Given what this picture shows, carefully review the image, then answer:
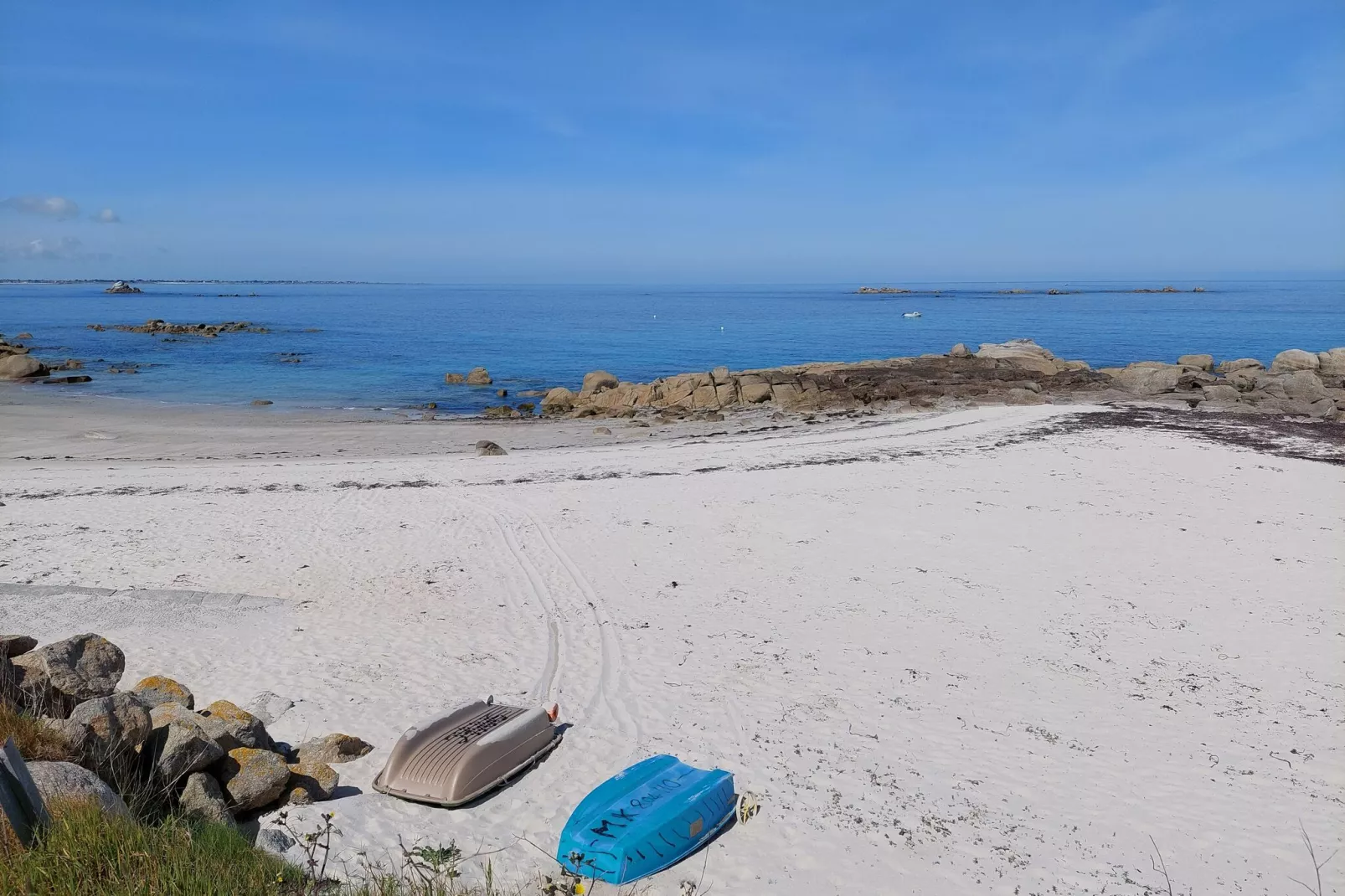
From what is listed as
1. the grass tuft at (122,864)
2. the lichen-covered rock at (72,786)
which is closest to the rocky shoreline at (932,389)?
the lichen-covered rock at (72,786)

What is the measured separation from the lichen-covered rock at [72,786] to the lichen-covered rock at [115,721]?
0.69 metres

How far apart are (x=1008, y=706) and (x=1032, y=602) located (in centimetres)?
305

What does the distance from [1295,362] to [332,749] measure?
42470 mm

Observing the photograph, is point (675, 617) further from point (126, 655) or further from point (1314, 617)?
point (1314, 617)

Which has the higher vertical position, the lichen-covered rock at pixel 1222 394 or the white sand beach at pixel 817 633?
the lichen-covered rock at pixel 1222 394

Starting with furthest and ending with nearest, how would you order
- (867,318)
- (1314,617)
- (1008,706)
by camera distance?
(867,318) → (1314,617) → (1008,706)

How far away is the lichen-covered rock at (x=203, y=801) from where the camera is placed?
5352mm

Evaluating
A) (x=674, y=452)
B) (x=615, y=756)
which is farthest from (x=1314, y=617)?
(x=674, y=452)

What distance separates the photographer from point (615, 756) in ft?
23.1

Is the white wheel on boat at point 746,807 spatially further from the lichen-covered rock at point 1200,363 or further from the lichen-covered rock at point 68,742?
the lichen-covered rock at point 1200,363

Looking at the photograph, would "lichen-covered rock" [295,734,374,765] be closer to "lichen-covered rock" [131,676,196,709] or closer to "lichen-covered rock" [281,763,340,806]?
"lichen-covered rock" [281,763,340,806]

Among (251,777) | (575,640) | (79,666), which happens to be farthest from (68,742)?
(575,640)

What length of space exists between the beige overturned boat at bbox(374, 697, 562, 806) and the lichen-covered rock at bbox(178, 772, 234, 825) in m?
1.14

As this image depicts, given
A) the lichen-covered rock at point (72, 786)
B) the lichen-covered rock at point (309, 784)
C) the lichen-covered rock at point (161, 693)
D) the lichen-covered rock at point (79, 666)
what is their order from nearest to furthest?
1. the lichen-covered rock at point (72, 786)
2. the lichen-covered rock at point (309, 784)
3. the lichen-covered rock at point (79, 666)
4. the lichen-covered rock at point (161, 693)
